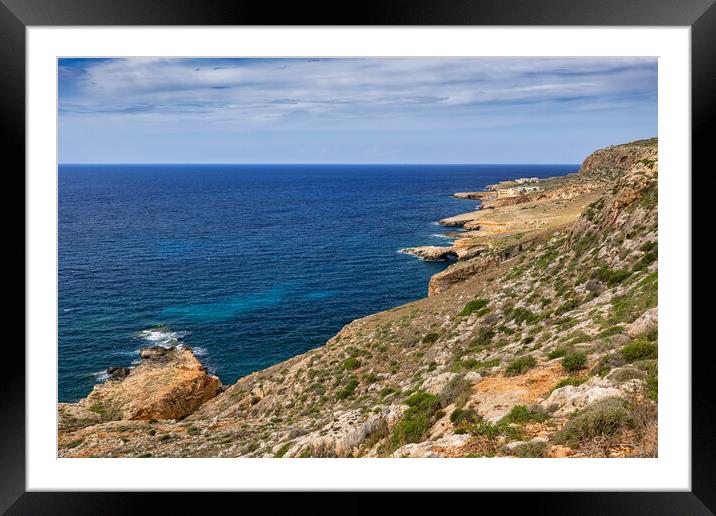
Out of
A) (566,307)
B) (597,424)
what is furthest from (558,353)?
(566,307)

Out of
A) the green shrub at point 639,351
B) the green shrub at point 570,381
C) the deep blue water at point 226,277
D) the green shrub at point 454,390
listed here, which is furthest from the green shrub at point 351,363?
the deep blue water at point 226,277

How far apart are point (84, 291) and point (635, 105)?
87.0m

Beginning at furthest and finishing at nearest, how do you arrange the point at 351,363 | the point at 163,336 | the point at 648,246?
the point at 163,336 → the point at 351,363 → the point at 648,246

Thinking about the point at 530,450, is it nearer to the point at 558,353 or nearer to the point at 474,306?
the point at 558,353

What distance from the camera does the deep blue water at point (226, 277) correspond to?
89.5 ft

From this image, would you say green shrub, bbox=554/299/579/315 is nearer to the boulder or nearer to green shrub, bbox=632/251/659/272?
green shrub, bbox=632/251/659/272

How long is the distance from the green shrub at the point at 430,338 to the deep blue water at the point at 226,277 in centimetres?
1181

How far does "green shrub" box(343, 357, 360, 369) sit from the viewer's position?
14802 mm

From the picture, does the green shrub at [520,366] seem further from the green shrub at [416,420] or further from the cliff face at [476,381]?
the green shrub at [416,420]

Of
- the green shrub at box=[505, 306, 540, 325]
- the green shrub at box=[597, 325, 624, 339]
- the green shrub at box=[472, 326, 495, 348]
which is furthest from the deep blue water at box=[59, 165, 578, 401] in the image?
the green shrub at box=[597, 325, 624, 339]

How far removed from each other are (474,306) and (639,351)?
7.69 metres

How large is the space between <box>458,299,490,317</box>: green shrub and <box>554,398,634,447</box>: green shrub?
333 inches

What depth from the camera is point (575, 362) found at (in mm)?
7367

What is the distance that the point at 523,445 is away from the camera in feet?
18.7
